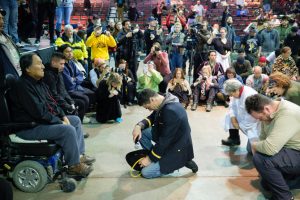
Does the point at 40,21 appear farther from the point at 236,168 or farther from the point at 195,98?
the point at 236,168

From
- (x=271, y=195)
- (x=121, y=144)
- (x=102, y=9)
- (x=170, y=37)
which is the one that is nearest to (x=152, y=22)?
(x=170, y=37)

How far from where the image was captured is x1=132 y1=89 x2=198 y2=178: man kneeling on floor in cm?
385

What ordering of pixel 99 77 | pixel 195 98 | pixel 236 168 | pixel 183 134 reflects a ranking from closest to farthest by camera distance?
pixel 183 134 → pixel 236 168 → pixel 99 77 → pixel 195 98

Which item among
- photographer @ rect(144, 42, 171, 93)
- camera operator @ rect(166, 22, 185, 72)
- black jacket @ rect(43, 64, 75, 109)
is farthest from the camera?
camera operator @ rect(166, 22, 185, 72)

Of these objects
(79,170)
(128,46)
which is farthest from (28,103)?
(128,46)

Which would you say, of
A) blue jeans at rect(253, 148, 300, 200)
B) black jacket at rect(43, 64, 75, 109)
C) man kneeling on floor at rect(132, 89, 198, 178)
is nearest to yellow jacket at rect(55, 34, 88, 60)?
black jacket at rect(43, 64, 75, 109)

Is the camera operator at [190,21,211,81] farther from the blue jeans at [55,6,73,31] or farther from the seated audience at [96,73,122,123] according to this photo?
the blue jeans at [55,6,73,31]

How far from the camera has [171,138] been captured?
388 cm

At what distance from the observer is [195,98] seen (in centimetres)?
738

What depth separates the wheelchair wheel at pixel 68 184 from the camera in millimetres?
3703

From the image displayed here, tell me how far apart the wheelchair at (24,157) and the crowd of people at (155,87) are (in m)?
0.09

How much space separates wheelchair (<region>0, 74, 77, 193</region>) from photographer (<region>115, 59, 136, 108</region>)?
137 inches

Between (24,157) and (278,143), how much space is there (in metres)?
2.51

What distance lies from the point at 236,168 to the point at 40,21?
183 inches
